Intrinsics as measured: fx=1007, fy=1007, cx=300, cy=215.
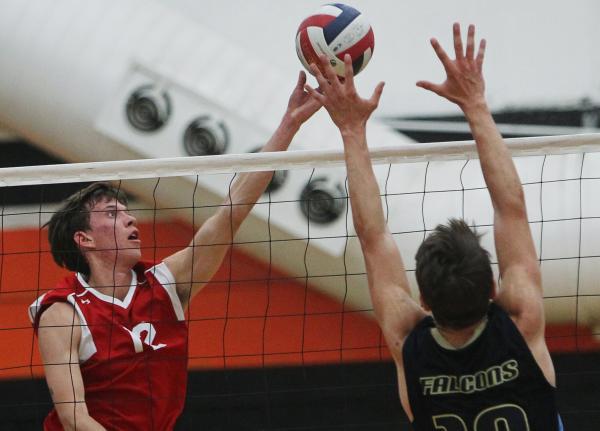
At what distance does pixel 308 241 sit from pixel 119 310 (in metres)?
1.26

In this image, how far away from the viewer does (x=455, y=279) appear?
237 centimetres

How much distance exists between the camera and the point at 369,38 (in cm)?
365

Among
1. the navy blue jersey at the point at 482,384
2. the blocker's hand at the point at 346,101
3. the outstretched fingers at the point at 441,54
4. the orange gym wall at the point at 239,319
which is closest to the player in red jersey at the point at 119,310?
the blocker's hand at the point at 346,101

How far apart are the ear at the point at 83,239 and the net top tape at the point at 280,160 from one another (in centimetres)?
21

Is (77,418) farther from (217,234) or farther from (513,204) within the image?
(513,204)

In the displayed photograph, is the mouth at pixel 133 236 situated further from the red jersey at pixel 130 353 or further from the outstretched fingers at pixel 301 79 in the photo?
the outstretched fingers at pixel 301 79

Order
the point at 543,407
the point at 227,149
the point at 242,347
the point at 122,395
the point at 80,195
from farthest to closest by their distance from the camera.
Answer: the point at 242,347 → the point at 227,149 → the point at 80,195 → the point at 122,395 → the point at 543,407

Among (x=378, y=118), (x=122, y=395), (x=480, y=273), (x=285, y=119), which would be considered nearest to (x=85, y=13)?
(x=378, y=118)

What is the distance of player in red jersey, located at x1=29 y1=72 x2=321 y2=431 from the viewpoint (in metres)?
3.57

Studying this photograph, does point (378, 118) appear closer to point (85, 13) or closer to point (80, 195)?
point (85, 13)

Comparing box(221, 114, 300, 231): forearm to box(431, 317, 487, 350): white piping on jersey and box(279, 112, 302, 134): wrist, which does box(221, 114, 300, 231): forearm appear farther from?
box(431, 317, 487, 350): white piping on jersey

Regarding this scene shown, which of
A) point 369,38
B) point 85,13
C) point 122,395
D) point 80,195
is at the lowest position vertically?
point 122,395

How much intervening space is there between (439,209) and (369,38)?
2413 millimetres

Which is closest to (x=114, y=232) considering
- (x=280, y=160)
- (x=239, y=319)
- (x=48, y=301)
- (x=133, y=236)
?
(x=133, y=236)
